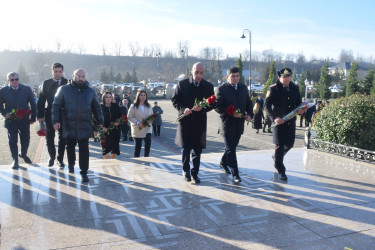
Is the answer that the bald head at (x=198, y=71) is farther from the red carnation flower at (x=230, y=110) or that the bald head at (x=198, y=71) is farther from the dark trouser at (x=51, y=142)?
the dark trouser at (x=51, y=142)

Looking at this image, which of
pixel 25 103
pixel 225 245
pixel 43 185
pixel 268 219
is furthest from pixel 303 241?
pixel 25 103

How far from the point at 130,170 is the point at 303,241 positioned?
3441 mm

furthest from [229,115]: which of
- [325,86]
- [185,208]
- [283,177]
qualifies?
[325,86]

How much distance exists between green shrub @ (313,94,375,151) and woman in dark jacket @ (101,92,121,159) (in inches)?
204

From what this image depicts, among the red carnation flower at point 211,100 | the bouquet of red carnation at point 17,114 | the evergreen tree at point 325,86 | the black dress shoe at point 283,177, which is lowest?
the black dress shoe at point 283,177

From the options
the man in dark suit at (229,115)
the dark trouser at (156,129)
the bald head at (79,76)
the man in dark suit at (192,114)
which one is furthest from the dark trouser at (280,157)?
the dark trouser at (156,129)

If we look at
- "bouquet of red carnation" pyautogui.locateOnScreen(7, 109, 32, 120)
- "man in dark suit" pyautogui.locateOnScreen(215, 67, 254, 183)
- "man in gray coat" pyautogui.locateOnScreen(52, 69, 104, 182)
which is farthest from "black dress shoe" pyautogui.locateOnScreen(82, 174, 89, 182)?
"man in dark suit" pyautogui.locateOnScreen(215, 67, 254, 183)

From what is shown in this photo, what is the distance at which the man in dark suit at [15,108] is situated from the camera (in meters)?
5.98

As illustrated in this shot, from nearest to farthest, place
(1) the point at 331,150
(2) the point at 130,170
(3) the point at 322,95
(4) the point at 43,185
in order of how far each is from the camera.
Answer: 1. (4) the point at 43,185
2. (2) the point at 130,170
3. (1) the point at 331,150
4. (3) the point at 322,95

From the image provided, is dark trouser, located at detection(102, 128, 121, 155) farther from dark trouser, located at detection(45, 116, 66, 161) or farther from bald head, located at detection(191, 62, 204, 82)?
bald head, located at detection(191, 62, 204, 82)

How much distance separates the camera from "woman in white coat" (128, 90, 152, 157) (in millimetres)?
6984

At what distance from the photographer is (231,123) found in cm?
502

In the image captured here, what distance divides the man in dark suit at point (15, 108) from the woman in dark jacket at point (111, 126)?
61.3 inches

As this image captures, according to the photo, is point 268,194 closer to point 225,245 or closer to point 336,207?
point 336,207
